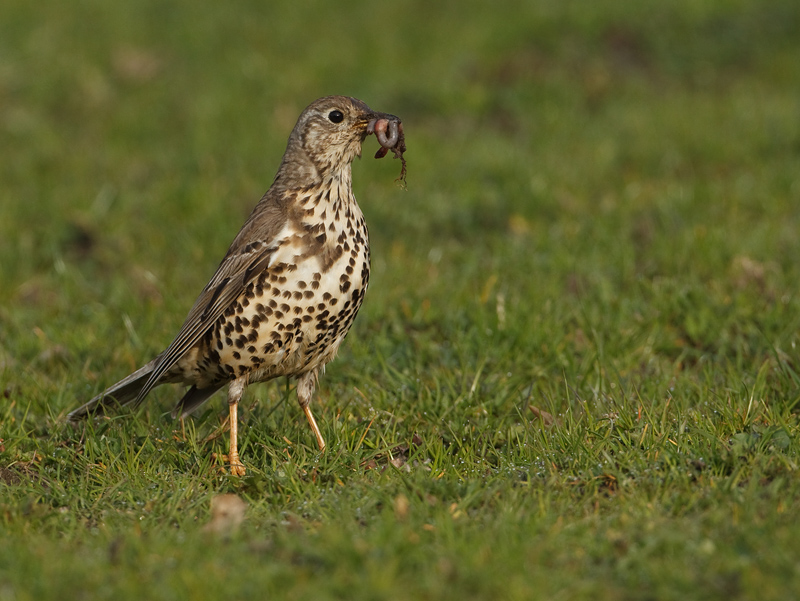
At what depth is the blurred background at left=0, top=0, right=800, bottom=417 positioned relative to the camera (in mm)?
5875

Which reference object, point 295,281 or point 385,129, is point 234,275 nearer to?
point 295,281

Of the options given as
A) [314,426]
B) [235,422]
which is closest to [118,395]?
[235,422]

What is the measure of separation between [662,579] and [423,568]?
2.47 feet

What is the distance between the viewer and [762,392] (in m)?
4.92

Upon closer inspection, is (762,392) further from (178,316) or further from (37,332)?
(37,332)

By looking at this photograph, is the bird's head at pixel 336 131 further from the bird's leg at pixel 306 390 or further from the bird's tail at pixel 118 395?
the bird's tail at pixel 118 395

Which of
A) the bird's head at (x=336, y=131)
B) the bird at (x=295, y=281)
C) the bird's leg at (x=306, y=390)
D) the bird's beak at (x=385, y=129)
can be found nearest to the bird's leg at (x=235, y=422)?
the bird at (x=295, y=281)

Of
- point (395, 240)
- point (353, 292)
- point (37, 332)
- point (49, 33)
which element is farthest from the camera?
point (49, 33)

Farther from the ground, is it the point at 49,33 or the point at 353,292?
the point at 49,33

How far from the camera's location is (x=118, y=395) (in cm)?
520

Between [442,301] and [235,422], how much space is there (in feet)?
6.33

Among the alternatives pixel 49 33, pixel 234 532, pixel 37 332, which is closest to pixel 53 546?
pixel 234 532

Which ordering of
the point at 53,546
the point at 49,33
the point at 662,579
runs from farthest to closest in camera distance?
the point at 49,33
the point at 53,546
the point at 662,579

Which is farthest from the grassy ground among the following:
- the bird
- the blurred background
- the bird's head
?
the bird's head
